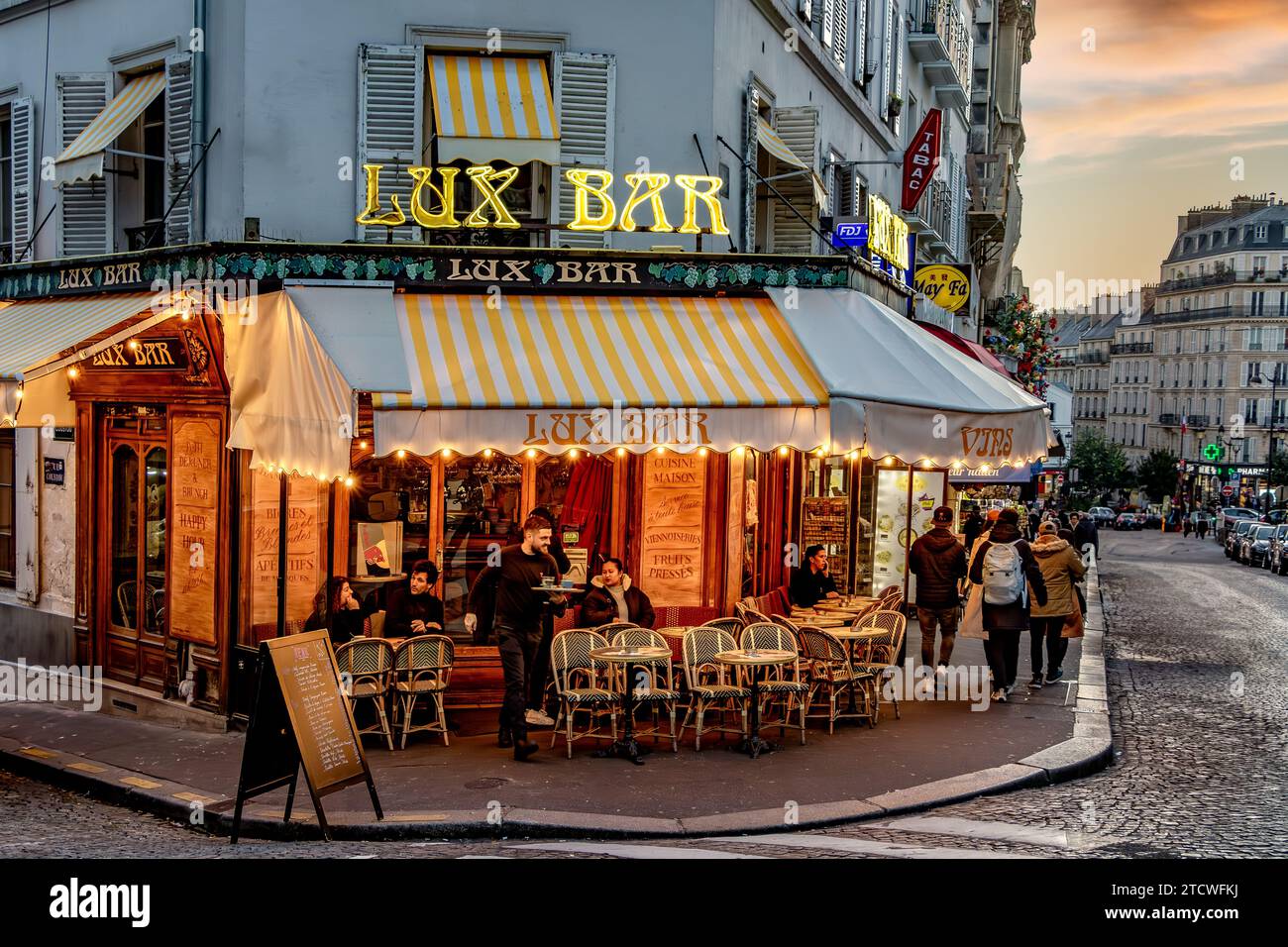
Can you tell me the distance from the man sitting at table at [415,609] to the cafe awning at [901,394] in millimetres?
3808

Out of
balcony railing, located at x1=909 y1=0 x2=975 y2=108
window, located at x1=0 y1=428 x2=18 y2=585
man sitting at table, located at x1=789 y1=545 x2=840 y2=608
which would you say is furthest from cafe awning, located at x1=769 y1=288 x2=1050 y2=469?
balcony railing, located at x1=909 y1=0 x2=975 y2=108

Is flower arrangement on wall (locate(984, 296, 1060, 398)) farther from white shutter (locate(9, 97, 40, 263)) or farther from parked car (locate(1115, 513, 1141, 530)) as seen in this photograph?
parked car (locate(1115, 513, 1141, 530))

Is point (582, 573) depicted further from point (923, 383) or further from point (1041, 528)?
point (1041, 528)

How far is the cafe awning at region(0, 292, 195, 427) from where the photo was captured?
10.9m

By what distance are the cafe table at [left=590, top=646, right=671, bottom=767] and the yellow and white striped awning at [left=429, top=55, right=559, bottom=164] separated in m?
4.34

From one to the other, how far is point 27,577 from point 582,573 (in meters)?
6.95

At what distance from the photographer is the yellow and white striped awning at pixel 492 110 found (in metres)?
11.6

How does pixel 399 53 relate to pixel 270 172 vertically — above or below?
above

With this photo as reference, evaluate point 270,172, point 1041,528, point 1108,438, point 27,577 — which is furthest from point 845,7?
point 1108,438

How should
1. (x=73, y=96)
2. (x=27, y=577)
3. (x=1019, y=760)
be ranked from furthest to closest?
(x=27, y=577), (x=73, y=96), (x=1019, y=760)

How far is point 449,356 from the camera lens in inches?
428

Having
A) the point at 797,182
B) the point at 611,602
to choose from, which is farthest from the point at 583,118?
the point at 611,602

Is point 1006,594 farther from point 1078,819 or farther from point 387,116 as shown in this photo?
point 387,116

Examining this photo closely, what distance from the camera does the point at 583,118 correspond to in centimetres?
1233
